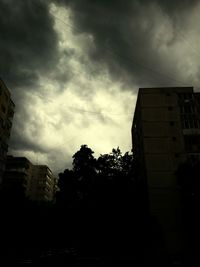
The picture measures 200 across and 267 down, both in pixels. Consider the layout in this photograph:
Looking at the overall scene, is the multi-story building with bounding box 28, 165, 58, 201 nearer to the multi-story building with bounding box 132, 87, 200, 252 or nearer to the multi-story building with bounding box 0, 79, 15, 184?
the multi-story building with bounding box 0, 79, 15, 184

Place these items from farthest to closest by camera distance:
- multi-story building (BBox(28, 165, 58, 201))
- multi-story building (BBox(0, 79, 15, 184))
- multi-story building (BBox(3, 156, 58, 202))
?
1. multi-story building (BBox(28, 165, 58, 201))
2. multi-story building (BBox(3, 156, 58, 202))
3. multi-story building (BBox(0, 79, 15, 184))

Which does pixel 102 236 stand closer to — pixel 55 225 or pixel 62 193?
pixel 55 225

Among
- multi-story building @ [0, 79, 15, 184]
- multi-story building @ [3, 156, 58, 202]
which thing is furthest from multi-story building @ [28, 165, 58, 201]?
multi-story building @ [0, 79, 15, 184]

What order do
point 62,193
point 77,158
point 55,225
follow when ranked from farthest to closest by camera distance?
Answer: point 77,158 → point 62,193 → point 55,225

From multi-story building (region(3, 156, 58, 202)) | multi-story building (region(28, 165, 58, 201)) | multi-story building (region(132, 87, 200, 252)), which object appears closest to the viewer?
multi-story building (region(132, 87, 200, 252))

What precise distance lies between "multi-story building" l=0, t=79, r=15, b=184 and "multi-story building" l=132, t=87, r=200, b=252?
1087 inches

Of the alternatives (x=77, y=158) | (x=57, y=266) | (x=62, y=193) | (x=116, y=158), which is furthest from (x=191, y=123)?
(x=57, y=266)

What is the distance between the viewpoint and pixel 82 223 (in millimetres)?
39594

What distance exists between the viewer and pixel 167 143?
153 feet

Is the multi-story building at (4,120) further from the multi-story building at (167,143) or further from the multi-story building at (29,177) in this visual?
the multi-story building at (167,143)

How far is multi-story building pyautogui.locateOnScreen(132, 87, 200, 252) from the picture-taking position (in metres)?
42.3

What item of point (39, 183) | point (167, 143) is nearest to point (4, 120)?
point (167, 143)

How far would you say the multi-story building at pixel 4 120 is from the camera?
169ft

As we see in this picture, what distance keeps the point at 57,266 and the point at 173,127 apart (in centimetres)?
3426
